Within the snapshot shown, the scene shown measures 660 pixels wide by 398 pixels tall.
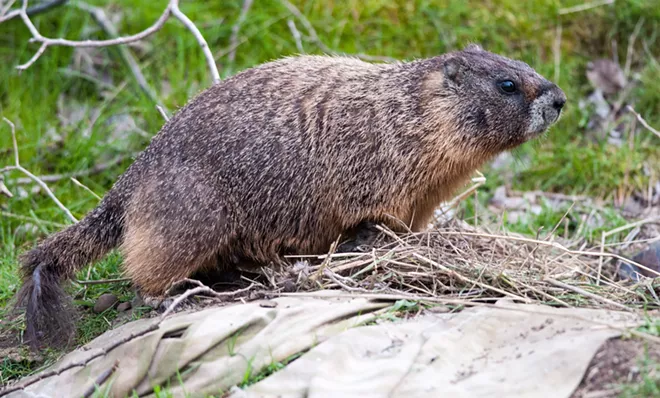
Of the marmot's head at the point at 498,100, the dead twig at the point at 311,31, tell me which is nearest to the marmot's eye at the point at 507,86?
the marmot's head at the point at 498,100

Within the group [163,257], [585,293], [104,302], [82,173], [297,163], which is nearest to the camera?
[585,293]

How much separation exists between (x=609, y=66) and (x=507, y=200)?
2091 mm

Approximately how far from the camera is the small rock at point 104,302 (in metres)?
5.58

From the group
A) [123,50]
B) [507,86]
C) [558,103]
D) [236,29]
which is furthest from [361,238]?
[123,50]

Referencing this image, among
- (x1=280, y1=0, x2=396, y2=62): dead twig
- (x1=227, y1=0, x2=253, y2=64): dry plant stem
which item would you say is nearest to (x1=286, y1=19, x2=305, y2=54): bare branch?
(x1=280, y1=0, x2=396, y2=62): dead twig

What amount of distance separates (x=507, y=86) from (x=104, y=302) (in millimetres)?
2877

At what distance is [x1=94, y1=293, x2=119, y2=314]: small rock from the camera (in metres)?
5.58

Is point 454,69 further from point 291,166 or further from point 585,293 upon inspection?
point 585,293

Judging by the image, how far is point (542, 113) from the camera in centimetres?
550

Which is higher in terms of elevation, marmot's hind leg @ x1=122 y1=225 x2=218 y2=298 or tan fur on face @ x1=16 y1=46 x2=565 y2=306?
tan fur on face @ x1=16 y1=46 x2=565 y2=306

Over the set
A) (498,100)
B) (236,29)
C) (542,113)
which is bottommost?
(542,113)

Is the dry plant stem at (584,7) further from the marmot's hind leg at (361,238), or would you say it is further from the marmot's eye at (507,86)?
the marmot's hind leg at (361,238)

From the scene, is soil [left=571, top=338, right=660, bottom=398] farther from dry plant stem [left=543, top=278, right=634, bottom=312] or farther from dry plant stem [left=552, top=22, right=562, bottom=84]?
dry plant stem [left=552, top=22, right=562, bottom=84]

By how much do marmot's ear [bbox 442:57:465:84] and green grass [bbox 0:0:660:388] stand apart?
216cm
